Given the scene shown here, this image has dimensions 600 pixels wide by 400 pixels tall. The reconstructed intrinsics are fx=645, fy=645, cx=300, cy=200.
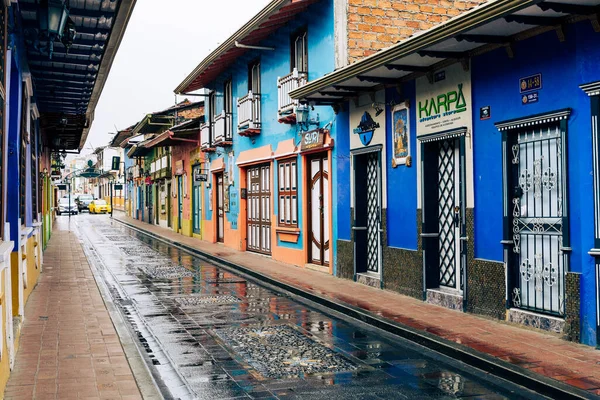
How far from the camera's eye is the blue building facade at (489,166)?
7.05 m

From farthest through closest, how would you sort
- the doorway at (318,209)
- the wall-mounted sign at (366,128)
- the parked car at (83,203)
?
the parked car at (83,203)
the doorway at (318,209)
the wall-mounted sign at (366,128)

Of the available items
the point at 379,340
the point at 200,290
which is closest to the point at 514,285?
the point at 379,340

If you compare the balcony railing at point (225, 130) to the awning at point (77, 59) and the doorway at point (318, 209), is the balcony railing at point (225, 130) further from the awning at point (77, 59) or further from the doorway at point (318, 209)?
the doorway at point (318, 209)

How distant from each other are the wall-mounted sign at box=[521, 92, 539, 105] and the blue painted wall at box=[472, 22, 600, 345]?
6 cm

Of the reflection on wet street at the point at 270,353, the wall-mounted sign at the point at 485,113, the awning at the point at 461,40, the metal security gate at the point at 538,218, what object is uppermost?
the awning at the point at 461,40

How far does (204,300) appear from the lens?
10.9 meters

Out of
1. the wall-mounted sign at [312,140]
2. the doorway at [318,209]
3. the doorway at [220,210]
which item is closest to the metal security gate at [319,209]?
the doorway at [318,209]

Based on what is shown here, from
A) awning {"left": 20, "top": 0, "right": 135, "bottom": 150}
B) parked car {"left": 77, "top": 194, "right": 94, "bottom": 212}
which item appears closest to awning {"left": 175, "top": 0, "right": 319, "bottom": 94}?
awning {"left": 20, "top": 0, "right": 135, "bottom": 150}

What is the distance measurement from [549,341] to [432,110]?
13.6ft

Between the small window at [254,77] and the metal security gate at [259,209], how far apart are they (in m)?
2.24

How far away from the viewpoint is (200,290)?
1216 centimetres

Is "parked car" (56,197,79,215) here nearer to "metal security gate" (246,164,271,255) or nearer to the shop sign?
the shop sign

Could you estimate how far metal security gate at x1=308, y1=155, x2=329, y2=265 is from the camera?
1427 cm

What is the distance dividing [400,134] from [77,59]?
5.46 metres
